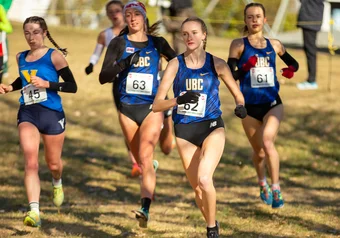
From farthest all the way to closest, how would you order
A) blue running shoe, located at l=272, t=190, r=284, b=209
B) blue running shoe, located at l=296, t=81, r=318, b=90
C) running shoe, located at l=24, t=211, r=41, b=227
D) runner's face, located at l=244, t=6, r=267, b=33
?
blue running shoe, located at l=296, t=81, r=318, b=90
blue running shoe, located at l=272, t=190, r=284, b=209
runner's face, located at l=244, t=6, r=267, b=33
running shoe, located at l=24, t=211, r=41, b=227

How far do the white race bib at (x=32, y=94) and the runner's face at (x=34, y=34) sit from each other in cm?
41

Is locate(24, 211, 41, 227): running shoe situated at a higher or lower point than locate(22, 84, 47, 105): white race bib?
lower

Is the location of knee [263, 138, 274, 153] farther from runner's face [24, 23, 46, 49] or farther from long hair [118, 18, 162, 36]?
runner's face [24, 23, 46, 49]

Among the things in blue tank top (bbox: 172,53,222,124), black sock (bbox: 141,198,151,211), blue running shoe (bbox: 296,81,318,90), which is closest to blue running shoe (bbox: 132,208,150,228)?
black sock (bbox: 141,198,151,211)

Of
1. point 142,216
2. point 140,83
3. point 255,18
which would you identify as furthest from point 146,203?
point 255,18

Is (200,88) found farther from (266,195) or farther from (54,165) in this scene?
(266,195)

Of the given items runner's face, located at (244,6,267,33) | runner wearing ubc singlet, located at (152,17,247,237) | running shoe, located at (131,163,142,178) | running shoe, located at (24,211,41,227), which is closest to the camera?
runner wearing ubc singlet, located at (152,17,247,237)

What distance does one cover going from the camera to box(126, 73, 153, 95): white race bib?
775 centimetres

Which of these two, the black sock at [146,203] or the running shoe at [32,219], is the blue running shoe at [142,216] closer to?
the black sock at [146,203]

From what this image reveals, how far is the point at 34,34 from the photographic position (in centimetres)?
732

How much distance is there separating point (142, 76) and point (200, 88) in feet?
4.63

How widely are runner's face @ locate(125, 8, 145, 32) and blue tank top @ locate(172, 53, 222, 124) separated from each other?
127 centimetres

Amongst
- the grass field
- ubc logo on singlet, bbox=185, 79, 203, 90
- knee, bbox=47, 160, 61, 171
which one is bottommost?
the grass field

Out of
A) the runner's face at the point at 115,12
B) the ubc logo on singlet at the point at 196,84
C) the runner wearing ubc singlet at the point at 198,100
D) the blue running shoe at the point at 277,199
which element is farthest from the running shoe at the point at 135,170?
the ubc logo on singlet at the point at 196,84
